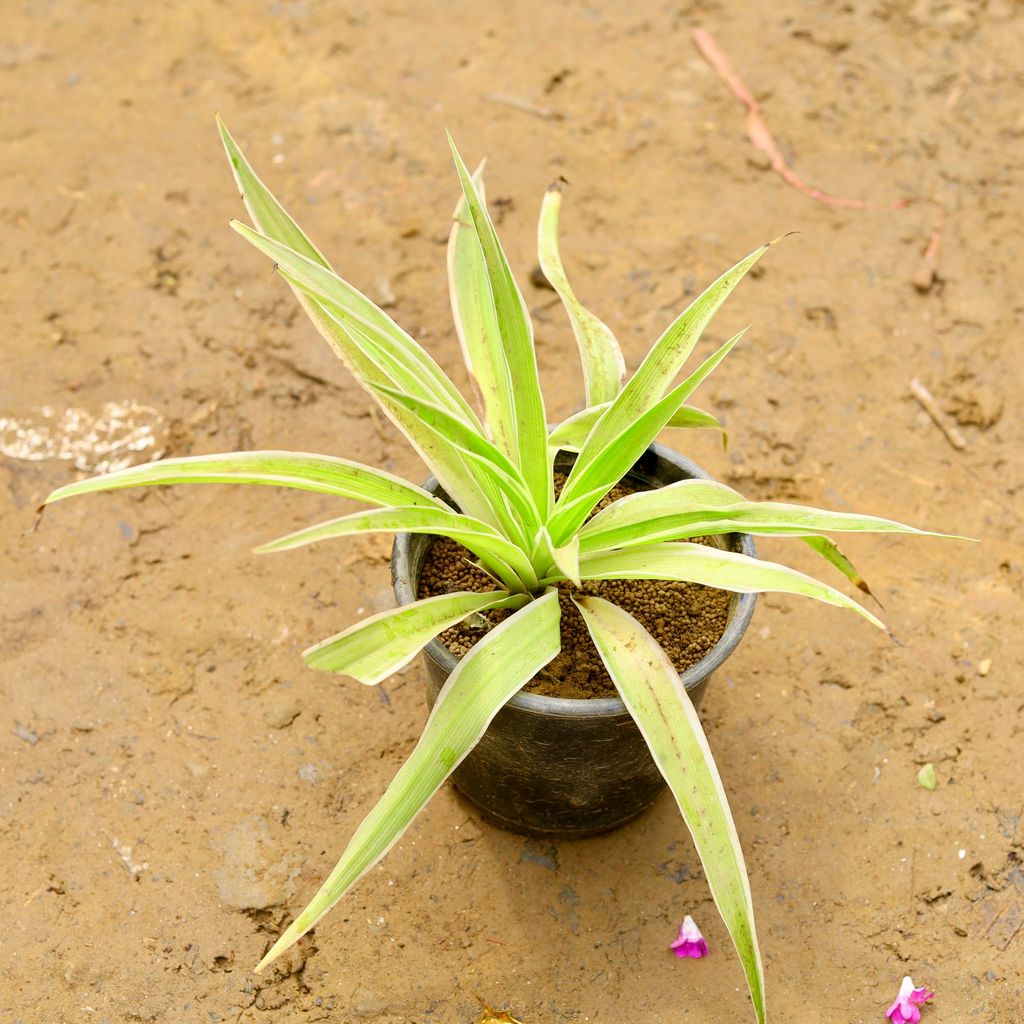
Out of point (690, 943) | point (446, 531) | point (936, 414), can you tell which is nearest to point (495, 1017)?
point (690, 943)

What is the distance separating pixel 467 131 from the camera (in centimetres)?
348

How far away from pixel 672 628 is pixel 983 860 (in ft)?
2.66

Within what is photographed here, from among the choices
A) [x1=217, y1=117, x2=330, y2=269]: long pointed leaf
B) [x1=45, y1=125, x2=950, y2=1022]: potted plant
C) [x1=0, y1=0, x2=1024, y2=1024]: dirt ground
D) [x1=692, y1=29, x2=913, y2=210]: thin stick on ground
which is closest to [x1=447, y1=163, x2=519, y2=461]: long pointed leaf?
[x1=45, y1=125, x2=950, y2=1022]: potted plant

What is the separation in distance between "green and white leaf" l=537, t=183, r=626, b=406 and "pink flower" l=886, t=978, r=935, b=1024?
1.15 meters

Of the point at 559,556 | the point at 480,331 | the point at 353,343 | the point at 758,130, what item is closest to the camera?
the point at 559,556

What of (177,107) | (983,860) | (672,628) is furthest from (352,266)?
(983,860)

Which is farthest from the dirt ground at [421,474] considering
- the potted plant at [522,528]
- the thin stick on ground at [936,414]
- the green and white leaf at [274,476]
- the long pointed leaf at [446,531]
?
the green and white leaf at [274,476]

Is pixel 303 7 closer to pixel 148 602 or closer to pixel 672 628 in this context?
pixel 148 602

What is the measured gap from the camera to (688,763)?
5.35 ft

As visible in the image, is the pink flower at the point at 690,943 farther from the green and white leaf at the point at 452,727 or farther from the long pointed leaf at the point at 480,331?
the long pointed leaf at the point at 480,331

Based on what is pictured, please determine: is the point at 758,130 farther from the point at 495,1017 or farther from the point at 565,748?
the point at 495,1017

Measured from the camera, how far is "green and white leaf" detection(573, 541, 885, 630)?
161cm

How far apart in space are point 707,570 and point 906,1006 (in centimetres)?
88

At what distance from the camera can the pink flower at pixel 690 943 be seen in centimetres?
201
